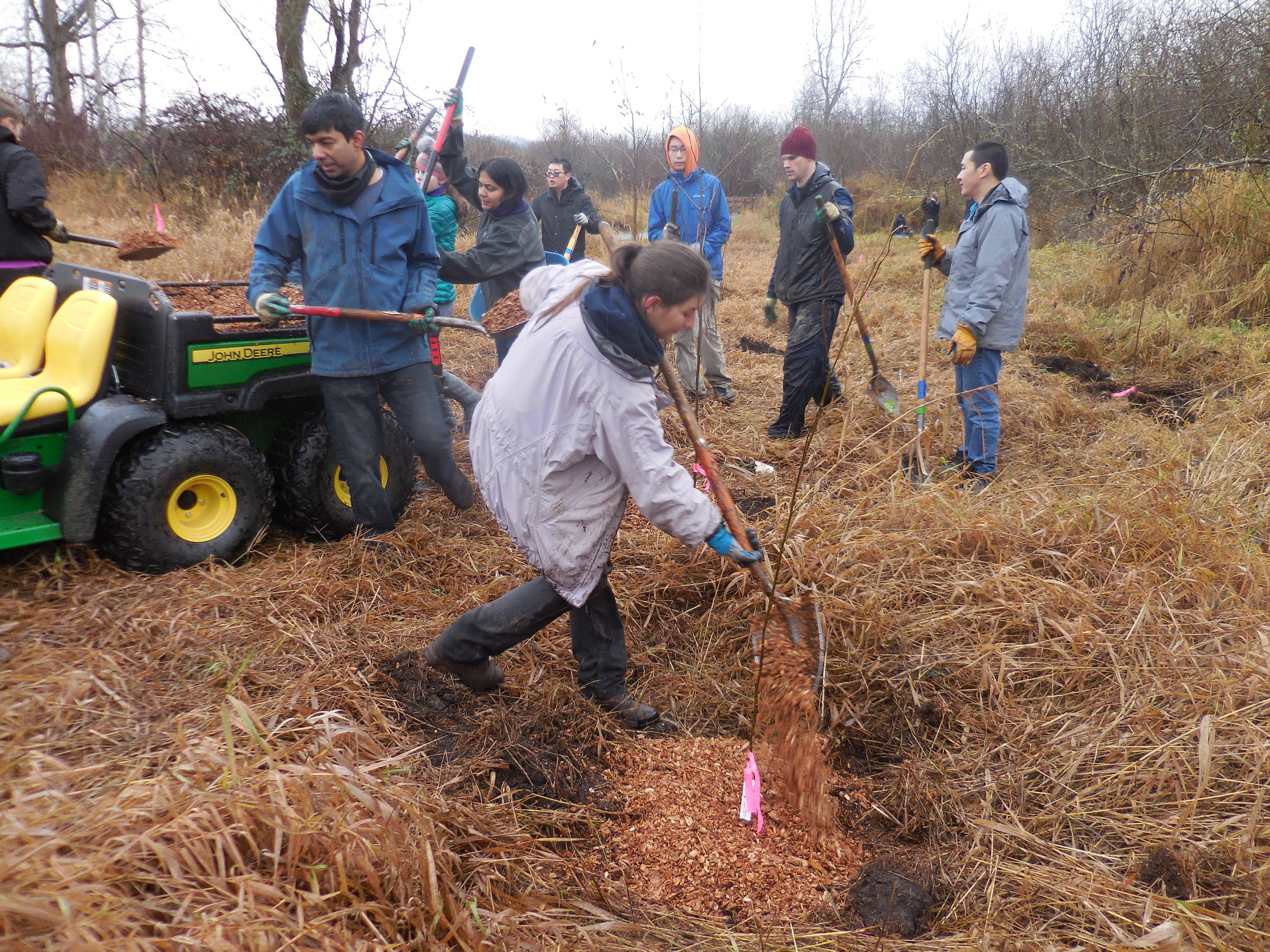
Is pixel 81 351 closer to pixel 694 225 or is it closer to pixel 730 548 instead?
pixel 730 548

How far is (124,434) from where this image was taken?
3154mm

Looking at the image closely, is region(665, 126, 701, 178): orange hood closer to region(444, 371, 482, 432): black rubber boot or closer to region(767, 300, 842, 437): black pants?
region(767, 300, 842, 437): black pants

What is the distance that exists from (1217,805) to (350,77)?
1098 centimetres

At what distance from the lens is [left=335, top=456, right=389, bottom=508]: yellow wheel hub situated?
392 centimetres

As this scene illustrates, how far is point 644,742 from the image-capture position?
276 centimetres

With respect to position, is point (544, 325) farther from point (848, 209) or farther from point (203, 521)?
point (848, 209)

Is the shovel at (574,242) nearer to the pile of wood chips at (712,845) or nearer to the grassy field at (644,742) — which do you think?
the grassy field at (644,742)

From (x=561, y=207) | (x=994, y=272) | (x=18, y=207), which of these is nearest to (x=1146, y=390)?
(x=994, y=272)

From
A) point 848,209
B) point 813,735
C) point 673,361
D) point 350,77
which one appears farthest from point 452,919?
point 350,77

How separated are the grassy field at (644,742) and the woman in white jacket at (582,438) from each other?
A: 40cm

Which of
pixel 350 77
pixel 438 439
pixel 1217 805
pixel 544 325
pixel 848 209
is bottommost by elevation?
pixel 1217 805

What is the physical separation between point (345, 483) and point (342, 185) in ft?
4.52

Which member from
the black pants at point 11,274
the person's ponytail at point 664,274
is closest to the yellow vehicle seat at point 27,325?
the black pants at point 11,274

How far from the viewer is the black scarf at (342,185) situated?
11.1 feet
